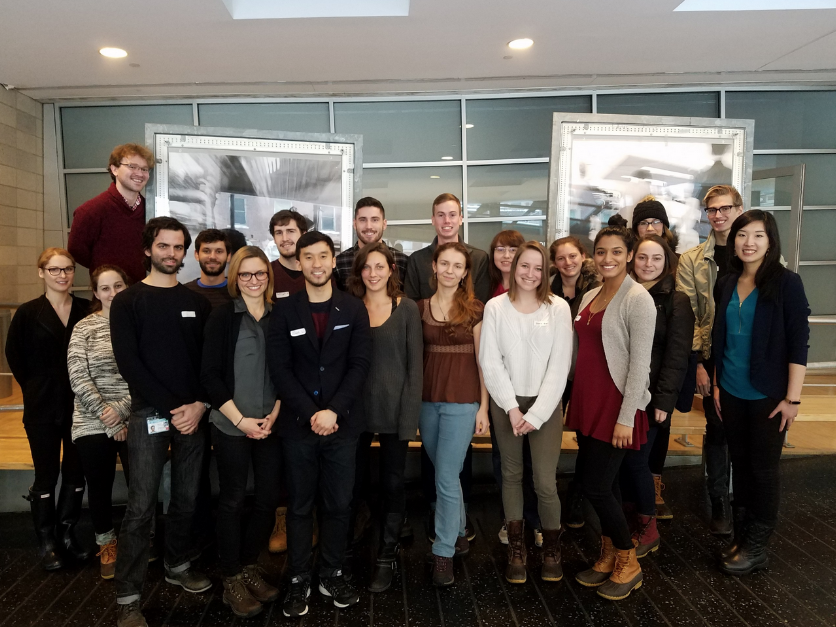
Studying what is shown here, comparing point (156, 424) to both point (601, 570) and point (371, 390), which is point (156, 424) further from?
point (601, 570)

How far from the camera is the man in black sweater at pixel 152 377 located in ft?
7.67

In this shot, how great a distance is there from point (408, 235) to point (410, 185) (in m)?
0.57

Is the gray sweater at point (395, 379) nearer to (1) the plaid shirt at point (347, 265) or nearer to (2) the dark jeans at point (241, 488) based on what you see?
(2) the dark jeans at point (241, 488)

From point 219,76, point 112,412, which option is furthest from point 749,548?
point 219,76

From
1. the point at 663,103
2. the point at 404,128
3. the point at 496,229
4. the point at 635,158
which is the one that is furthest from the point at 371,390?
the point at 663,103

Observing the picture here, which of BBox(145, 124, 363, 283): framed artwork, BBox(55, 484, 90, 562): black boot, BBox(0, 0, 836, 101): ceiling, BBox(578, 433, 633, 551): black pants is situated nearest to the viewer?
BBox(578, 433, 633, 551): black pants

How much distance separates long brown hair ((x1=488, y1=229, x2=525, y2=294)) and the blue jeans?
0.82 meters

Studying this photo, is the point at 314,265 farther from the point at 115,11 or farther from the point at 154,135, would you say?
the point at 115,11

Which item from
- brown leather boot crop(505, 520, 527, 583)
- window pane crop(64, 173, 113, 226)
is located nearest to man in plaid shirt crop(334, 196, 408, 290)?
brown leather boot crop(505, 520, 527, 583)

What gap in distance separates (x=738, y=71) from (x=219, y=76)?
5055mm

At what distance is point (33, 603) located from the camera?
2.56 meters

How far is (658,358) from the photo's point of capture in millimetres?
2621

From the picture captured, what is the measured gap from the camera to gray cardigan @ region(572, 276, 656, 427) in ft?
7.73

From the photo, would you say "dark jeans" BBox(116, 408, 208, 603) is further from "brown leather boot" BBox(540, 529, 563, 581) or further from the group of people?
"brown leather boot" BBox(540, 529, 563, 581)
